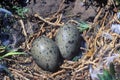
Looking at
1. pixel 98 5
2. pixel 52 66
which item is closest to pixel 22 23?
pixel 52 66

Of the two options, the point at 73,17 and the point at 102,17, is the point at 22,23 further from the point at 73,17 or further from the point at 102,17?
the point at 102,17

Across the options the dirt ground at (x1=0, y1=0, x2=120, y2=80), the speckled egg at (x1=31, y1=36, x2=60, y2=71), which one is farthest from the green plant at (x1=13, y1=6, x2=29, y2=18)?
the speckled egg at (x1=31, y1=36, x2=60, y2=71)

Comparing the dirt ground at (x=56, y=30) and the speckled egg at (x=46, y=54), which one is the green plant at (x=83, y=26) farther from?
the speckled egg at (x=46, y=54)

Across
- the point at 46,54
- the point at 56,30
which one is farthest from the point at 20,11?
the point at 46,54

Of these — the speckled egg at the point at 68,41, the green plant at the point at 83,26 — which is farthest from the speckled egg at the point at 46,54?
the green plant at the point at 83,26

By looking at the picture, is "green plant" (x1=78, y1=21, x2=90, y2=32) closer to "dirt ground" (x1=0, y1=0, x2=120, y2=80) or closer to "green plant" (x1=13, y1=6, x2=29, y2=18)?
"dirt ground" (x1=0, y1=0, x2=120, y2=80)
